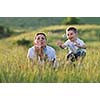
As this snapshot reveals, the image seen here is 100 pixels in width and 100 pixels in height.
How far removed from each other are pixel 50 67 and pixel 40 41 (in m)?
0.32

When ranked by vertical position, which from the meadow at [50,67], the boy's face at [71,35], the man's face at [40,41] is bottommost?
the meadow at [50,67]

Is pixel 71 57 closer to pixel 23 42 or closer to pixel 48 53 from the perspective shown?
pixel 48 53

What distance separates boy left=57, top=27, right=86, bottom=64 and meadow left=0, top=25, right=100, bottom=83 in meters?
0.05

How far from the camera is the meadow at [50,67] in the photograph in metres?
5.86

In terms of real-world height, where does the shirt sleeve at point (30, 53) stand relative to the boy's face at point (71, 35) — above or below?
below

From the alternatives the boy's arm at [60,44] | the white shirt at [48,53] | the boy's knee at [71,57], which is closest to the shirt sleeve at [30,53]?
the white shirt at [48,53]

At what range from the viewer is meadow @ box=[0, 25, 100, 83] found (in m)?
5.86

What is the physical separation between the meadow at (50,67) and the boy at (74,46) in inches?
2.0

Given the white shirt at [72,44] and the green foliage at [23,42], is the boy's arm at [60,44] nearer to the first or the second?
the white shirt at [72,44]

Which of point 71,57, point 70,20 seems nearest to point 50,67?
point 71,57

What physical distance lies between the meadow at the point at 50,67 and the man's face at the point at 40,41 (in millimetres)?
60
